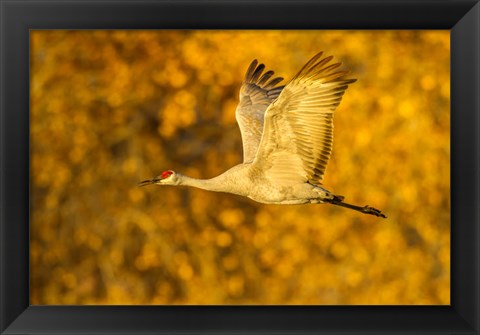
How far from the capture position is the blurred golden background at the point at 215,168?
865cm

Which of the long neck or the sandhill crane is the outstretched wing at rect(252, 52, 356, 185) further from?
the long neck

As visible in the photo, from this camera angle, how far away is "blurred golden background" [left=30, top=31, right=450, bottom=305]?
28.4 feet

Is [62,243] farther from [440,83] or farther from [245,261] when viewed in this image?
[440,83]

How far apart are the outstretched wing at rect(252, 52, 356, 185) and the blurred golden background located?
2.80m

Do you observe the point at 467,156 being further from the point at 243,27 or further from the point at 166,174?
the point at 166,174

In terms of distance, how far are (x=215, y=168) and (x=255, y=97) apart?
1914 mm

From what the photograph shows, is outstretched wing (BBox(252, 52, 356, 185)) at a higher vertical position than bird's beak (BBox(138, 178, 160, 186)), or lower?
higher

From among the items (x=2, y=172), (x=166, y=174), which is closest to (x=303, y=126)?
(x=166, y=174)

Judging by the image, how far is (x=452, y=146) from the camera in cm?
546

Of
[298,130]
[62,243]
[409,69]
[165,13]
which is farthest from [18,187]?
[409,69]

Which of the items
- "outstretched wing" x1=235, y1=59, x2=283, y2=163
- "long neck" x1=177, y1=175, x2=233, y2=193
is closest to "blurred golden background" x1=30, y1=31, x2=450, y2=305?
"outstretched wing" x1=235, y1=59, x2=283, y2=163

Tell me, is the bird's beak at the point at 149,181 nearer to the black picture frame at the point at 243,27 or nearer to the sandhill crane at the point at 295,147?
the sandhill crane at the point at 295,147

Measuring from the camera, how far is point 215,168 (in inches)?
343

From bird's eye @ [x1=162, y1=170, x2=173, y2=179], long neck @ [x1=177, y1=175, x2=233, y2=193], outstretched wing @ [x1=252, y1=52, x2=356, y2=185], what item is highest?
outstretched wing @ [x1=252, y1=52, x2=356, y2=185]
